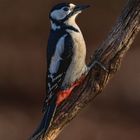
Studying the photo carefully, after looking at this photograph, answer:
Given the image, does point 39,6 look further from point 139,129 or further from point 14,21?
point 139,129

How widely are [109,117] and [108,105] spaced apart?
0.06m

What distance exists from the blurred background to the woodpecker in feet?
7.32

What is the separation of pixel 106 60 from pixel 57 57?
108 mm

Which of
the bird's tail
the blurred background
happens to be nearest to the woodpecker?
the bird's tail

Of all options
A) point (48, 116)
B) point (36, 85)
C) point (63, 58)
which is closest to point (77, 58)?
point (63, 58)

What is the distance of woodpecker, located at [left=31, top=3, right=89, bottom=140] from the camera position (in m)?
1.79

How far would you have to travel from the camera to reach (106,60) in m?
1.80

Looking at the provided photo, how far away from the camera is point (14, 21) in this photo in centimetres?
411

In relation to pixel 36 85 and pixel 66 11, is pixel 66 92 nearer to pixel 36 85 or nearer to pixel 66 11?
pixel 66 11

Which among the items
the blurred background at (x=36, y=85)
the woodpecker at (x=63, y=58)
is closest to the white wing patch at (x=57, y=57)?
the woodpecker at (x=63, y=58)

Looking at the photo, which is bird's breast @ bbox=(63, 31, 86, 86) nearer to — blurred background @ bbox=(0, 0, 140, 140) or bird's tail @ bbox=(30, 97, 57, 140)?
bird's tail @ bbox=(30, 97, 57, 140)

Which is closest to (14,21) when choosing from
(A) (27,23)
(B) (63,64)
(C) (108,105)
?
(A) (27,23)

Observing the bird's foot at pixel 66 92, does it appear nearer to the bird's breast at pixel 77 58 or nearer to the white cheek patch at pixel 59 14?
the bird's breast at pixel 77 58

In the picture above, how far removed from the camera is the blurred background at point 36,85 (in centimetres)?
410
